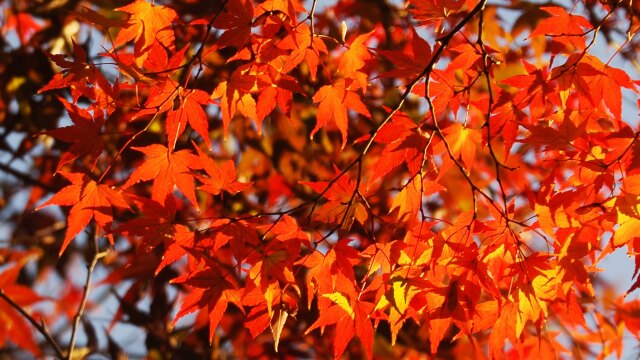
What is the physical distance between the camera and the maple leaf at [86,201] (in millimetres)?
1645

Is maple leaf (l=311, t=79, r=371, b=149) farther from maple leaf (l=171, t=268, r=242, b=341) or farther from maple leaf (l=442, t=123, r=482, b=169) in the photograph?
maple leaf (l=171, t=268, r=242, b=341)

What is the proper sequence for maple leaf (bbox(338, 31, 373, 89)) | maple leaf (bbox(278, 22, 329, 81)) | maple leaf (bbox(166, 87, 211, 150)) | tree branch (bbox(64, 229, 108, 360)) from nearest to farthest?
maple leaf (bbox(166, 87, 211, 150)), maple leaf (bbox(278, 22, 329, 81)), maple leaf (bbox(338, 31, 373, 89)), tree branch (bbox(64, 229, 108, 360))

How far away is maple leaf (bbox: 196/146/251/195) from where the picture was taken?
165 cm

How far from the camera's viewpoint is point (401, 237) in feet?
6.36

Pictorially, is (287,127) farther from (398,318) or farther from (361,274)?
(398,318)

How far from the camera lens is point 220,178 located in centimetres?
167

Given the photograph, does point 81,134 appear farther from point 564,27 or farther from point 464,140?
point 564,27

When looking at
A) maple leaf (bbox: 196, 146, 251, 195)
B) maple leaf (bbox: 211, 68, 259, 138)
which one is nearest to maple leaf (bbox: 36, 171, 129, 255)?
maple leaf (bbox: 196, 146, 251, 195)

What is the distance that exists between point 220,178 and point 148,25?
1.56 ft

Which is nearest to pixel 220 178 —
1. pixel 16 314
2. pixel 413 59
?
pixel 413 59

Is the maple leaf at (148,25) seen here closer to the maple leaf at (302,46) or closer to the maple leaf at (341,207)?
the maple leaf at (302,46)

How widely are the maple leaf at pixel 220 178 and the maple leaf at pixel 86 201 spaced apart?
0.70ft

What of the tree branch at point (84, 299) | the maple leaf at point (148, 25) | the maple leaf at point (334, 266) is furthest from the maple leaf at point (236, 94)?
the tree branch at point (84, 299)

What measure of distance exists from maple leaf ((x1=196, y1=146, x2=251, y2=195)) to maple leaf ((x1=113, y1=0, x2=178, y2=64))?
1.11 ft
